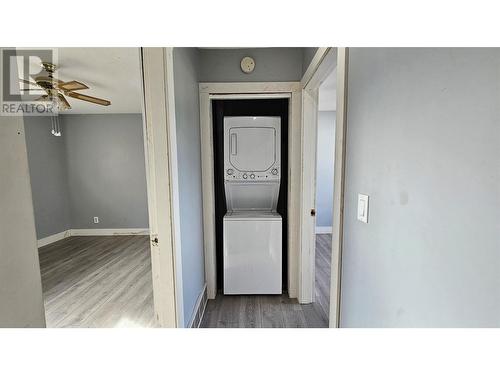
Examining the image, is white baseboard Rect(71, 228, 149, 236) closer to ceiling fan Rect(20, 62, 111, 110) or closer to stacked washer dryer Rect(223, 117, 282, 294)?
ceiling fan Rect(20, 62, 111, 110)

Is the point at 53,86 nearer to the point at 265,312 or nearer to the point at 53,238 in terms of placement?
the point at 265,312

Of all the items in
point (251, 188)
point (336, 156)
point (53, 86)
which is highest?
point (53, 86)

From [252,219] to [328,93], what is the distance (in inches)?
94.6

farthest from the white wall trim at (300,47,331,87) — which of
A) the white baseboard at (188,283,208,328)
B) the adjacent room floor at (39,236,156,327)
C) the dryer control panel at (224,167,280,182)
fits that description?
the adjacent room floor at (39,236,156,327)

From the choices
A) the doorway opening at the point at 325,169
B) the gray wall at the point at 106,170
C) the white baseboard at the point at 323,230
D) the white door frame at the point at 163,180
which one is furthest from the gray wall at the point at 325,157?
the gray wall at the point at 106,170

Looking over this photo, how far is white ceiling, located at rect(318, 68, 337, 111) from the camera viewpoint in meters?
2.58

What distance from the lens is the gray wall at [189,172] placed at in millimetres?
1372

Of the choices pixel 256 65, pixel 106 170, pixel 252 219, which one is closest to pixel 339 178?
pixel 252 219

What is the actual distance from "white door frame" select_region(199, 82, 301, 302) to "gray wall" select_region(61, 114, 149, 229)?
2.81m

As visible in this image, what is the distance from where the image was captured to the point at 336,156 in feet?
3.40

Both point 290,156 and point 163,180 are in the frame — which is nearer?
point 163,180

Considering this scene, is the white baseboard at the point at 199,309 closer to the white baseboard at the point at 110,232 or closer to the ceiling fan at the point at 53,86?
the ceiling fan at the point at 53,86

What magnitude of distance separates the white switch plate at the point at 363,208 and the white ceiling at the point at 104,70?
64.4 inches
